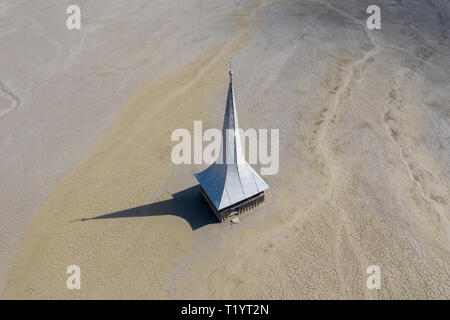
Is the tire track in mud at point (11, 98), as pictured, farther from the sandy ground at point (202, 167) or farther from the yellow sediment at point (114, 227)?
the yellow sediment at point (114, 227)

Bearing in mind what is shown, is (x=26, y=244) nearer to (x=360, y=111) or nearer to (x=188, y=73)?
(x=188, y=73)

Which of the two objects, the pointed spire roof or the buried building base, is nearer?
the pointed spire roof

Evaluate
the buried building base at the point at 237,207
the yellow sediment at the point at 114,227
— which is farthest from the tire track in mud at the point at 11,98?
the buried building base at the point at 237,207

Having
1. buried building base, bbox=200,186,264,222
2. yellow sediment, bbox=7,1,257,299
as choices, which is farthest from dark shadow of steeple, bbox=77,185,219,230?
buried building base, bbox=200,186,264,222

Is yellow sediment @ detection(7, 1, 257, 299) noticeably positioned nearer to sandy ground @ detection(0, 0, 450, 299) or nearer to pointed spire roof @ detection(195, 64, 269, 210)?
sandy ground @ detection(0, 0, 450, 299)
